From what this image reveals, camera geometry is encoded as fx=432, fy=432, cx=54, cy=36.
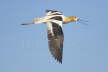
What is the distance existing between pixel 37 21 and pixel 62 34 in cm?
284

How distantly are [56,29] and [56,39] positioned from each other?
97cm

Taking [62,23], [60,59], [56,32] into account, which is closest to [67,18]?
[62,23]

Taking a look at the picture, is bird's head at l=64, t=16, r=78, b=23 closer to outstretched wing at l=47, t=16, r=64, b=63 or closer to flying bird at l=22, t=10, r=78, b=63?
flying bird at l=22, t=10, r=78, b=63

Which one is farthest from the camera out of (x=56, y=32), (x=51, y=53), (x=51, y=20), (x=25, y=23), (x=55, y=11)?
(x=55, y=11)

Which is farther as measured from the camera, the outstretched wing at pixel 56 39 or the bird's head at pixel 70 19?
the bird's head at pixel 70 19

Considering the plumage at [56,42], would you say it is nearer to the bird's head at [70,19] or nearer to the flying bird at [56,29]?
the flying bird at [56,29]

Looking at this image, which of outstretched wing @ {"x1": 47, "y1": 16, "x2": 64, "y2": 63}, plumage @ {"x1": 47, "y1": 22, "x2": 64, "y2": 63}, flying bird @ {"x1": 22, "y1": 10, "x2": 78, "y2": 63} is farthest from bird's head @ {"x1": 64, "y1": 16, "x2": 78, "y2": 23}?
plumage @ {"x1": 47, "y1": 22, "x2": 64, "y2": 63}

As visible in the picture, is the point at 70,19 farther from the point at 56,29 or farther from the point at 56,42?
the point at 56,42

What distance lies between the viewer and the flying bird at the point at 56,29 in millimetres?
17425

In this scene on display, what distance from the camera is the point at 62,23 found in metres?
20.1

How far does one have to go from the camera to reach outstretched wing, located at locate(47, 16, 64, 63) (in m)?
17.4

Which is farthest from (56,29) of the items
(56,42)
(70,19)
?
(70,19)

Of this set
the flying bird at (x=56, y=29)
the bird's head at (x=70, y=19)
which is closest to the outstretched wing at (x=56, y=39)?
the flying bird at (x=56, y=29)

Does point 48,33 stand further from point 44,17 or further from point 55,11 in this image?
point 55,11
